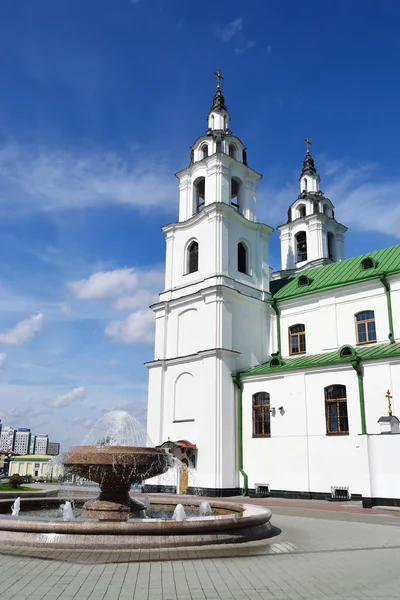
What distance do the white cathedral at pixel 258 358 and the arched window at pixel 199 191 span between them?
68mm

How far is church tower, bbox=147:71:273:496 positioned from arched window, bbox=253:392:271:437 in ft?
3.69

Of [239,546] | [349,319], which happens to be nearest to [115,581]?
[239,546]

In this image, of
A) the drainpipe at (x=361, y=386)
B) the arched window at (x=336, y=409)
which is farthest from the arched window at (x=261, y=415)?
the drainpipe at (x=361, y=386)

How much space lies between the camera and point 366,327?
24.9m

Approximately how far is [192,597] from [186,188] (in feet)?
90.2

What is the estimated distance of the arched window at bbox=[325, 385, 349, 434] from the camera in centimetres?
2147

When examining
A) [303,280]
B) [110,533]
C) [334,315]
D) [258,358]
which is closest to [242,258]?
[303,280]

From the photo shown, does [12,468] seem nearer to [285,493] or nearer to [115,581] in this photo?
[285,493]

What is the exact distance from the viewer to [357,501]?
65.4 feet

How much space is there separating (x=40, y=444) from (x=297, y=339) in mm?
162819

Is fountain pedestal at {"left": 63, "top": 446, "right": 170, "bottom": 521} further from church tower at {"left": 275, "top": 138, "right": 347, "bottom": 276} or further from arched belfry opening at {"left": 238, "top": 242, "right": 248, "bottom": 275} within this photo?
church tower at {"left": 275, "top": 138, "right": 347, "bottom": 276}

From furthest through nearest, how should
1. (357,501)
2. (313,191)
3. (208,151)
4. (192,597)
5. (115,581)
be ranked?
(313,191)
(208,151)
(357,501)
(115,581)
(192,597)

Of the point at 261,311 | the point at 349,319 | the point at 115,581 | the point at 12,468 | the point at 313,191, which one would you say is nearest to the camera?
the point at 115,581

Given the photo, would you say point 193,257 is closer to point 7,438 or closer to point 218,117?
point 218,117
